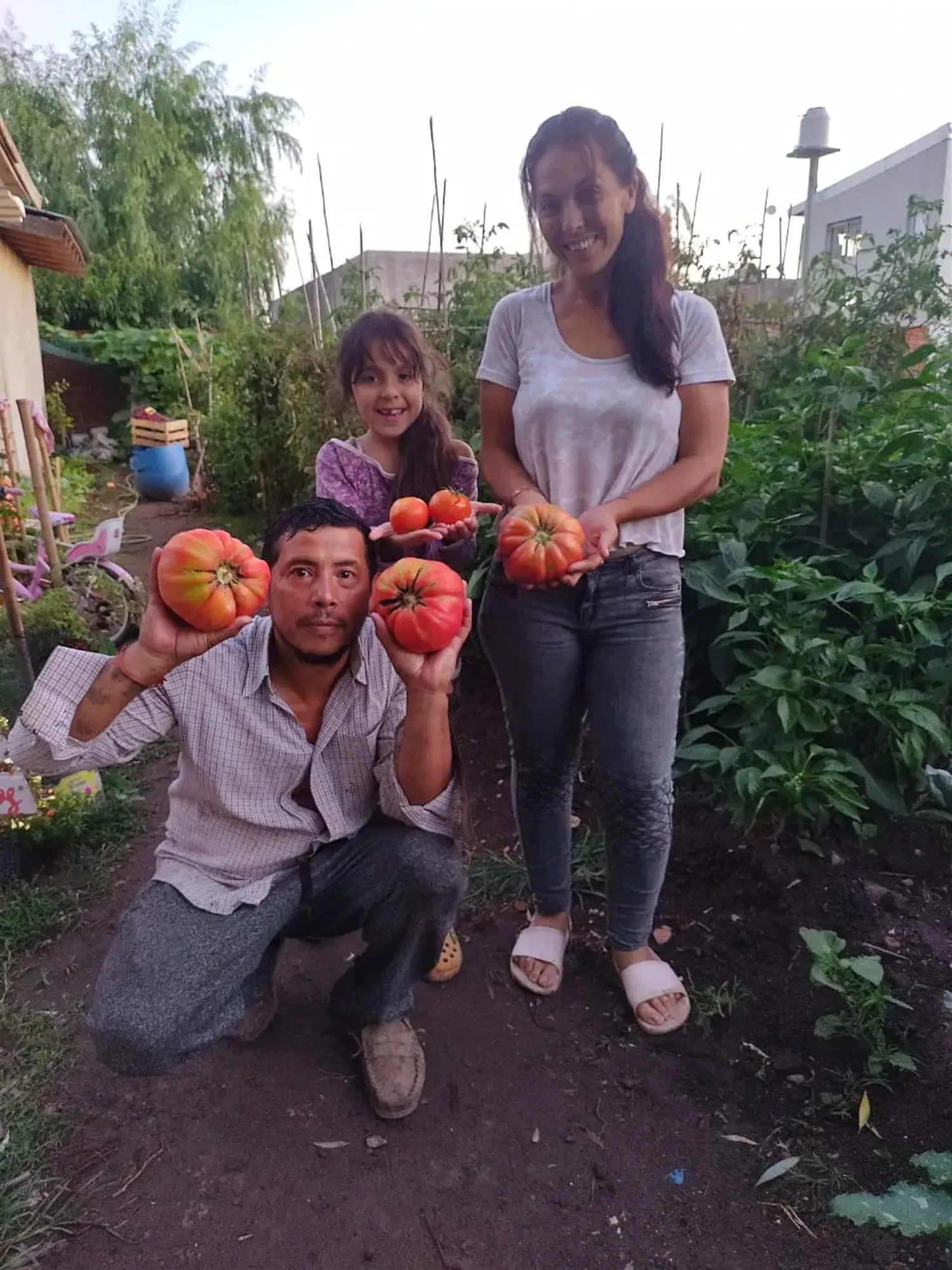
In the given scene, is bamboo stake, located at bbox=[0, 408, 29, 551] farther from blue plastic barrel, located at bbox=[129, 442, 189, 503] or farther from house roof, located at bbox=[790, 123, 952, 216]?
house roof, located at bbox=[790, 123, 952, 216]

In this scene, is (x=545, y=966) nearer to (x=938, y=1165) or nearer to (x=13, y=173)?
(x=938, y=1165)

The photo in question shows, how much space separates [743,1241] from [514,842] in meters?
1.59

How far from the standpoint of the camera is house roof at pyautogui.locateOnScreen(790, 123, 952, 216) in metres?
11.1

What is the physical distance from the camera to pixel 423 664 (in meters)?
1.79

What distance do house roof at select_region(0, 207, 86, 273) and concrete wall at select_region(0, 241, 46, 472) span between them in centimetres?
17

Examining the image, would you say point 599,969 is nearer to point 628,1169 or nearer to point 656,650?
point 628,1169

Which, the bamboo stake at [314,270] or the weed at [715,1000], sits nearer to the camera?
the weed at [715,1000]

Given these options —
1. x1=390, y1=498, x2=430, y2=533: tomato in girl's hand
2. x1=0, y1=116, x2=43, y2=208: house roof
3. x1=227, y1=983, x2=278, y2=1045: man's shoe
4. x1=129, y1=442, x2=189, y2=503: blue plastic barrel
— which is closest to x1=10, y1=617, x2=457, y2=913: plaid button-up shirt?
x1=390, y1=498, x2=430, y2=533: tomato in girl's hand

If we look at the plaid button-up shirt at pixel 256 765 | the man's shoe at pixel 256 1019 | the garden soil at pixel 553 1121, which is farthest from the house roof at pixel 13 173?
the man's shoe at pixel 256 1019

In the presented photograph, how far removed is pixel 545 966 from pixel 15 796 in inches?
70.4

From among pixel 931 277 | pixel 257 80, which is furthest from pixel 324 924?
pixel 257 80

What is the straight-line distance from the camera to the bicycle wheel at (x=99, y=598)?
216 inches

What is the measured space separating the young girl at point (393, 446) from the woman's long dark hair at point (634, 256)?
73 cm

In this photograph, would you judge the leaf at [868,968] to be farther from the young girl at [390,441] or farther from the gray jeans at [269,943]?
the young girl at [390,441]
